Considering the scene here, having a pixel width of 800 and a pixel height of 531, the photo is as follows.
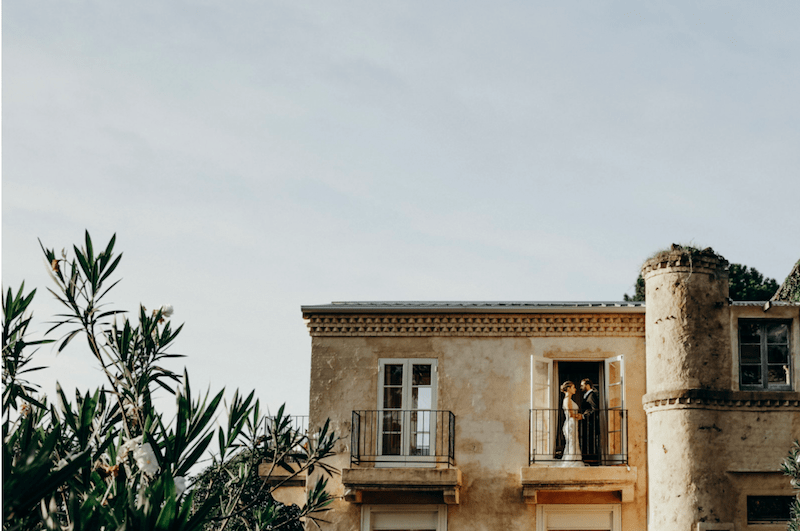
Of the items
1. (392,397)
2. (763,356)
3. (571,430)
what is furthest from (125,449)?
(763,356)

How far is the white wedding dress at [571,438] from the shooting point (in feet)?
50.9

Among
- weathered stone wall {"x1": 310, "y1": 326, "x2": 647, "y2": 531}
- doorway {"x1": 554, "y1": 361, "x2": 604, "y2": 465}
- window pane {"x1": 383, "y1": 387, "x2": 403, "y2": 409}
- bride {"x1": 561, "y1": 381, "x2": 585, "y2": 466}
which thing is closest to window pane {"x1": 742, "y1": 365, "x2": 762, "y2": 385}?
weathered stone wall {"x1": 310, "y1": 326, "x2": 647, "y2": 531}

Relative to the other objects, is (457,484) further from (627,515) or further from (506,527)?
(627,515)

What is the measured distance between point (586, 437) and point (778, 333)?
378cm

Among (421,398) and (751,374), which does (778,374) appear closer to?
(751,374)

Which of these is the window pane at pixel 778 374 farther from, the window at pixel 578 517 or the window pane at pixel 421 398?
the window pane at pixel 421 398

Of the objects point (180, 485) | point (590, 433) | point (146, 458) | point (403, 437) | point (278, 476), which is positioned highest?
point (590, 433)

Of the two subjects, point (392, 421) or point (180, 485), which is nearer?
point (180, 485)

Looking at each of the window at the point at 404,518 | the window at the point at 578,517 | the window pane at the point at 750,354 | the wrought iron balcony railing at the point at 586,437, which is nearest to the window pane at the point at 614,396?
the wrought iron balcony railing at the point at 586,437

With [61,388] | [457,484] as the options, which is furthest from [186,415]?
[457,484]

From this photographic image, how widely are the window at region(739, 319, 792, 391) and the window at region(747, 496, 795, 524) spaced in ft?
5.96

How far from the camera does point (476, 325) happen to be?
16500 millimetres

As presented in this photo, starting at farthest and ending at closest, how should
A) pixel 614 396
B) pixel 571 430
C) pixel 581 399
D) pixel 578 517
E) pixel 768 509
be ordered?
pixel 581 399
pixel 614 396
pixel 578 517
pixel 571 430
pixel 768 509

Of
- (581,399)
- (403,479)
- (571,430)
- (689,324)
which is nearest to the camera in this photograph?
(689,324)
